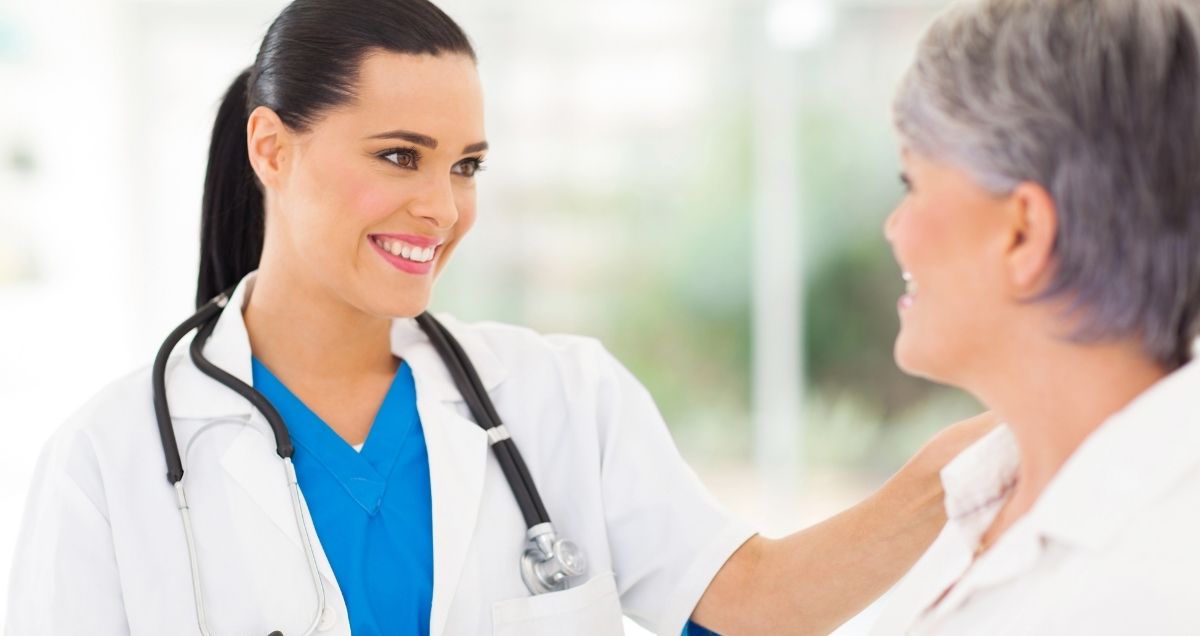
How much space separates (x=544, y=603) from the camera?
1.34 metres

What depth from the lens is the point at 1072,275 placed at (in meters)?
0.81

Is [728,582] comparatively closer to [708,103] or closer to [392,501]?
[392,501]

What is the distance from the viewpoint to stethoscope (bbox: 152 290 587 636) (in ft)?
4.20

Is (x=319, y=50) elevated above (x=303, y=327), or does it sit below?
above

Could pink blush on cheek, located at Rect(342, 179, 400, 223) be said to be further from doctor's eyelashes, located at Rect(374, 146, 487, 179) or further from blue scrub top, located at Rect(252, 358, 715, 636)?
blue scrub top, located at Rect(252, 358, 715, 636)

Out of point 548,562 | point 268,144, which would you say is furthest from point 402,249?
point 548,562

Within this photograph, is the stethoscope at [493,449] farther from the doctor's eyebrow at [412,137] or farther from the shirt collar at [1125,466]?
the shirt collar at [1125,466]

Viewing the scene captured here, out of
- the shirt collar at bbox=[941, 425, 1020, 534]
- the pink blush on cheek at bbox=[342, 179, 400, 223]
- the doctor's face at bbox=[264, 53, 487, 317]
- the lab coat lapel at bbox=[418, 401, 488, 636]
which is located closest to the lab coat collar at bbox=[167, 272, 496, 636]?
the lab coat lapel at bbox=[418, 401, 488, 636]

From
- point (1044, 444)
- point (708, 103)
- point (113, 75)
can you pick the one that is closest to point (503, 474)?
point (1044, 444)

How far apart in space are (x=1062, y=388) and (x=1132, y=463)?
0.09 m

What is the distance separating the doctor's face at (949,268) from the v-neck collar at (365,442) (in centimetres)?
71

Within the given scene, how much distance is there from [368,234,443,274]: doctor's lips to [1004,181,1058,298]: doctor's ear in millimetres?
795

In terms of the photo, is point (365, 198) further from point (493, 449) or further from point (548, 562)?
point (548, 562)

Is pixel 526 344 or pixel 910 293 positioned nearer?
pixel 910 293
